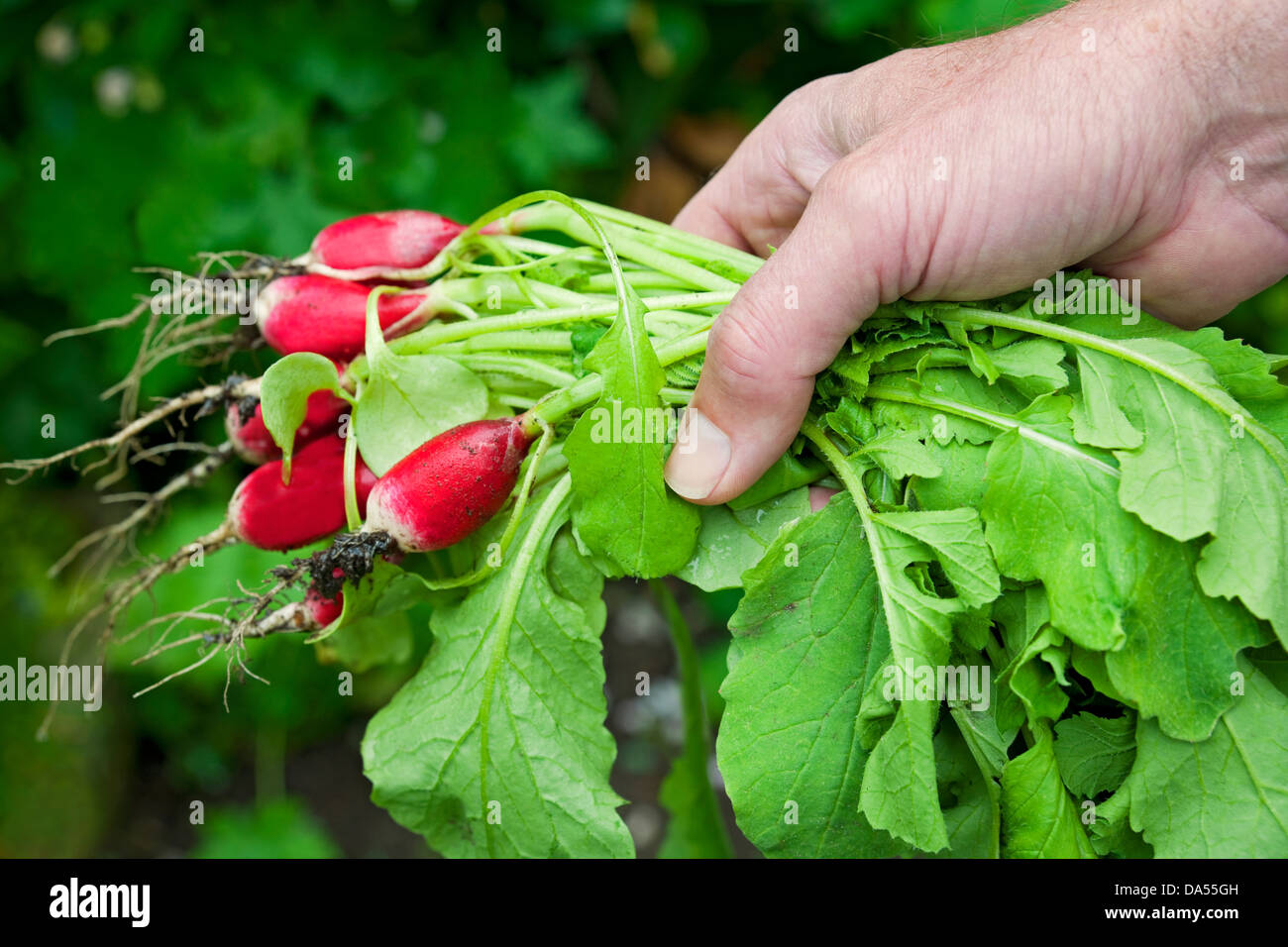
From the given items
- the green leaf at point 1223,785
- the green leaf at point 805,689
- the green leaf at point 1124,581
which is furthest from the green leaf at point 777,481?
the green leaf at point 1223,785

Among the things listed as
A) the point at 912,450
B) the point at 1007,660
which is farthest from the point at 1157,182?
the point at 1007,660

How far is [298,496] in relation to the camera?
1662mm

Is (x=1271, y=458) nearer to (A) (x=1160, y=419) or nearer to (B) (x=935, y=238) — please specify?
(A) (x=1160, y=419)

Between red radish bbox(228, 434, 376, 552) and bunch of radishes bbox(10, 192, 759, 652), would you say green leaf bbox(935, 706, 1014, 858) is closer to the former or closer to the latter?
bunch of radishes bbox(10, 192, 759, 652)

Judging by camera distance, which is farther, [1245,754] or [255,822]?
[255,822]

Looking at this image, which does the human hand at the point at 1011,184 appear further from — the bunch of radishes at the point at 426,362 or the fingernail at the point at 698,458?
the bunch of radishes at the point at 426,362

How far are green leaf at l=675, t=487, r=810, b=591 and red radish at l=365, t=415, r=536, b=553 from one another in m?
0.32

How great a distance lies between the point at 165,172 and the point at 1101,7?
8.68ft

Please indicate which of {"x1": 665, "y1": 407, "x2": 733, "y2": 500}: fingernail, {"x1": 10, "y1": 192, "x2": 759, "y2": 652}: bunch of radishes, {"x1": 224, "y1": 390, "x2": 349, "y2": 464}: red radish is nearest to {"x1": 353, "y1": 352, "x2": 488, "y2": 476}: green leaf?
{"x1": 10, "y1": 192, "x2": 759, "y2": 652}: bunch of radishes

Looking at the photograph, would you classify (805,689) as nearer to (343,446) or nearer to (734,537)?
(734,537)

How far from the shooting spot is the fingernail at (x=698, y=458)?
1.41m

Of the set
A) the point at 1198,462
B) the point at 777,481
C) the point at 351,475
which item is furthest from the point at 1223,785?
the point at 351,475

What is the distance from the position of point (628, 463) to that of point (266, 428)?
0.72m

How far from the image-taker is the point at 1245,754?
1.31 meters
